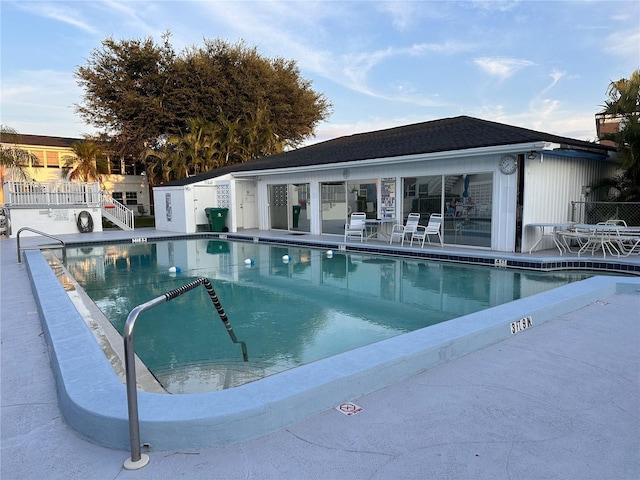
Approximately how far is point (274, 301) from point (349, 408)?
3903mm

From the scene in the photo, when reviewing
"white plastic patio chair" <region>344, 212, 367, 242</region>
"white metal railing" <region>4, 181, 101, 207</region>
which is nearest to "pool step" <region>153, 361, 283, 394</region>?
"white plastic patio chair" <region>344, 212, 367, 242</region>

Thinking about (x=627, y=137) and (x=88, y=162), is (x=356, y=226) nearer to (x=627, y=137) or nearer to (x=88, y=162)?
(x=627, y=137)

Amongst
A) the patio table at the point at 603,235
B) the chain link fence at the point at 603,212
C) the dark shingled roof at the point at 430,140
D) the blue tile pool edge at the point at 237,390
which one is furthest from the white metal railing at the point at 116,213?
the patio table at the point at 603,235

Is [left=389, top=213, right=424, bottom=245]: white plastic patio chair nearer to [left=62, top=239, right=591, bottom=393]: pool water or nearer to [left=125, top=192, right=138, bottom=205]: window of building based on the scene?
[left=62, top=239, right=591, bottom=393]: pool water

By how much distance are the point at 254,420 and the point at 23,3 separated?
47.6ft

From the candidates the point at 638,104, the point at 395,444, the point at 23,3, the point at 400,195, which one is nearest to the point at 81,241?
the point at 23,3

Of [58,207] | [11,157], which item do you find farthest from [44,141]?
[58,207]

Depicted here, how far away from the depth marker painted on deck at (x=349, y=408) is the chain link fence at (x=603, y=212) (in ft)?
33.0

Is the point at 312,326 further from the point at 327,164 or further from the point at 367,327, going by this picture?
the point at 327,164

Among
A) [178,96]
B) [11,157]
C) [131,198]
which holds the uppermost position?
[178,96]

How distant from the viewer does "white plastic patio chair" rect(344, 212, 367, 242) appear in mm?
12922

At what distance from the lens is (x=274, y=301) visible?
6645mm

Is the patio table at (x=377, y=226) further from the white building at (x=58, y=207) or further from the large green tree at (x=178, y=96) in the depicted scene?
the large green tree at (x=178, y=96)

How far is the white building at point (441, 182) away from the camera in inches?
390
